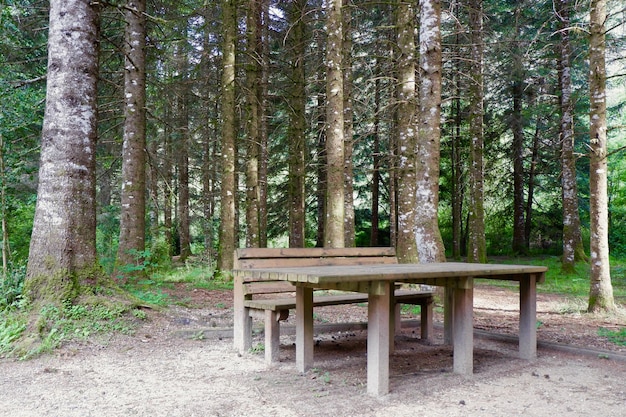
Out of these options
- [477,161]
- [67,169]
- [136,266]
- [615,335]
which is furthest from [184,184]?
[615,335]

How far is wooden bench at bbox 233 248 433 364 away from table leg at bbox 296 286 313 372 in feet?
0.64

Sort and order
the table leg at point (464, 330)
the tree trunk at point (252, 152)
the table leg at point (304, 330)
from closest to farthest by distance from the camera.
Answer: the table leg at point (464, 330)
the table leg at point (304, 330)
the tree trunk at point (252, 152)

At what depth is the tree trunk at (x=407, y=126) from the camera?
9.84 m

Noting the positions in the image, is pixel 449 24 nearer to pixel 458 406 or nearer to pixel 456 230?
pixel 456 230

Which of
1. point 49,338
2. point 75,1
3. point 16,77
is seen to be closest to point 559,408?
point 49,338

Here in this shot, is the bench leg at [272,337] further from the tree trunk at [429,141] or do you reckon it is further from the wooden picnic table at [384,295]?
the tree trunk at [429,141]

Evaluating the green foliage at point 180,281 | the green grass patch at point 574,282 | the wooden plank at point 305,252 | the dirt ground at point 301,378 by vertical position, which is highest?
the wooden plank at point 305,252

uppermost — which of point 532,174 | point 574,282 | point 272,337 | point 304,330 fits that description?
point 532,174

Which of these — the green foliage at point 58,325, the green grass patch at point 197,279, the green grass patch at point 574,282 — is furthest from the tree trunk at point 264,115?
the green foliage at point 58,325

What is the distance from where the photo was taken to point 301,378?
14.4 ft

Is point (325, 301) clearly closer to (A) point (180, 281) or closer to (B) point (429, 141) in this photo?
(B) point (429, 141)

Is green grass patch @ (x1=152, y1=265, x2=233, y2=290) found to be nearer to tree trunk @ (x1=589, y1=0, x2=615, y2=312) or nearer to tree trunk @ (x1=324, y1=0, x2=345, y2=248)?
tree trunk @ (x1=324, y1=0, x2=345, y2=248)

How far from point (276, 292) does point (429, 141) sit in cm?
425

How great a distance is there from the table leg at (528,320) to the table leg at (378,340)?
2149mm
